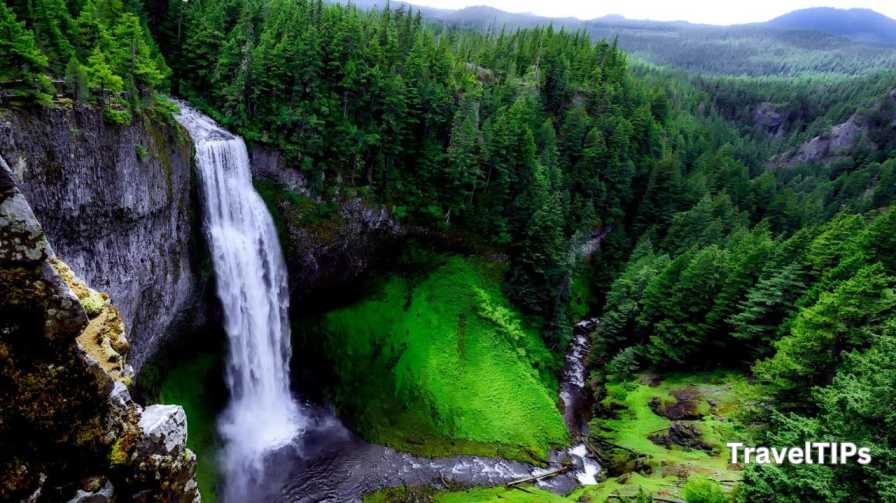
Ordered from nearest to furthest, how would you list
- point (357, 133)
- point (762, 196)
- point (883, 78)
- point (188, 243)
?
point (188, 243)
point (357, 133)
point (762, 196)
point (883, 78)

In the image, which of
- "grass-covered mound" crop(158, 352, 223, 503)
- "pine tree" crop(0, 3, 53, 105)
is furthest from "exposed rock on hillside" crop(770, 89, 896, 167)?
"pine tree" crop(0, 3, 53, 105)

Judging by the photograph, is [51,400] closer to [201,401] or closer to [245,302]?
[245,302]

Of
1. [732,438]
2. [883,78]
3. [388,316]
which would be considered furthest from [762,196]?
[883,78]

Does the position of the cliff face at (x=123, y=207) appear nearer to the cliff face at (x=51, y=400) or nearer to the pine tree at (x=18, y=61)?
the pine tree at (x=18, y=61)

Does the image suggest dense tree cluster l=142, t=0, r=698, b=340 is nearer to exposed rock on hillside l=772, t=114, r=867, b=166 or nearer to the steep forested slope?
the steep forested slope

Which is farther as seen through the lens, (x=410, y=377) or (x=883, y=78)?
(x=883, y=78)

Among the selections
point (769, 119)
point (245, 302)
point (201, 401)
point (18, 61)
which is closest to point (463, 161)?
point (245, 302)

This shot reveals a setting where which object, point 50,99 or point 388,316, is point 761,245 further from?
point 50,99

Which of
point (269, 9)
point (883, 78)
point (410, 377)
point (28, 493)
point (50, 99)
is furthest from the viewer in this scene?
point (883, 78)
